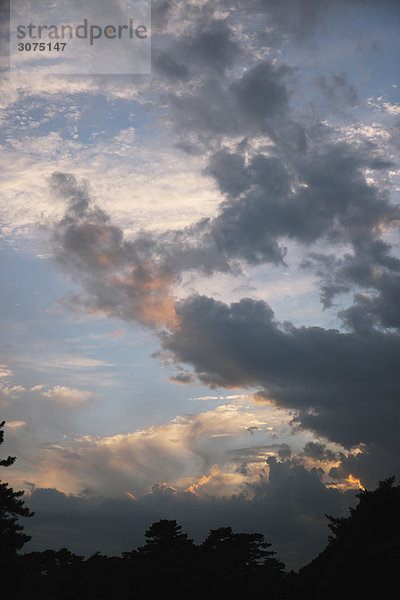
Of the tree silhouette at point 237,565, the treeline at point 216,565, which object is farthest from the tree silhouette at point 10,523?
the tree silhouette at point 237,565

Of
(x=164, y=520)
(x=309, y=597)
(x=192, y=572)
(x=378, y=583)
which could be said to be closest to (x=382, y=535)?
(x=309, y=597)

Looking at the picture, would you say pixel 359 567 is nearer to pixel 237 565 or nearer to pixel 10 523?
pixel 10 523

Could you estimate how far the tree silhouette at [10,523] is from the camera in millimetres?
37906

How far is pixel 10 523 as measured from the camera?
38.9 metres

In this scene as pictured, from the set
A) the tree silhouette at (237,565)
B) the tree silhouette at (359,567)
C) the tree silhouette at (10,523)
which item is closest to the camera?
the tree silhouette at (359,567)

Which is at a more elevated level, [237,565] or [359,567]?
[359,567]

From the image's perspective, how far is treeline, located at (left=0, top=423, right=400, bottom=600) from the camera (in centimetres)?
2161

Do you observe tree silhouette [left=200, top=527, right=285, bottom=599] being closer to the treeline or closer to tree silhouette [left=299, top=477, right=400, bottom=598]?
the treeline

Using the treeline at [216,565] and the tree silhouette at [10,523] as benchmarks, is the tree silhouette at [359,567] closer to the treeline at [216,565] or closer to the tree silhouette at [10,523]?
the treeline at [216,565]

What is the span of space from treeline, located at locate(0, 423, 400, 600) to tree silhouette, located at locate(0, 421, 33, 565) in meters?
0.07

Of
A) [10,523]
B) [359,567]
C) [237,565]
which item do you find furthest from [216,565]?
[359,567]

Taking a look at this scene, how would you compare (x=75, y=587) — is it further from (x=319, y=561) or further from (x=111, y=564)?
(x=319, y=561)

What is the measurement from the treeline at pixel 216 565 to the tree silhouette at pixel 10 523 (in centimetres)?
7

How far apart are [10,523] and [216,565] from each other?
32.4 meters
